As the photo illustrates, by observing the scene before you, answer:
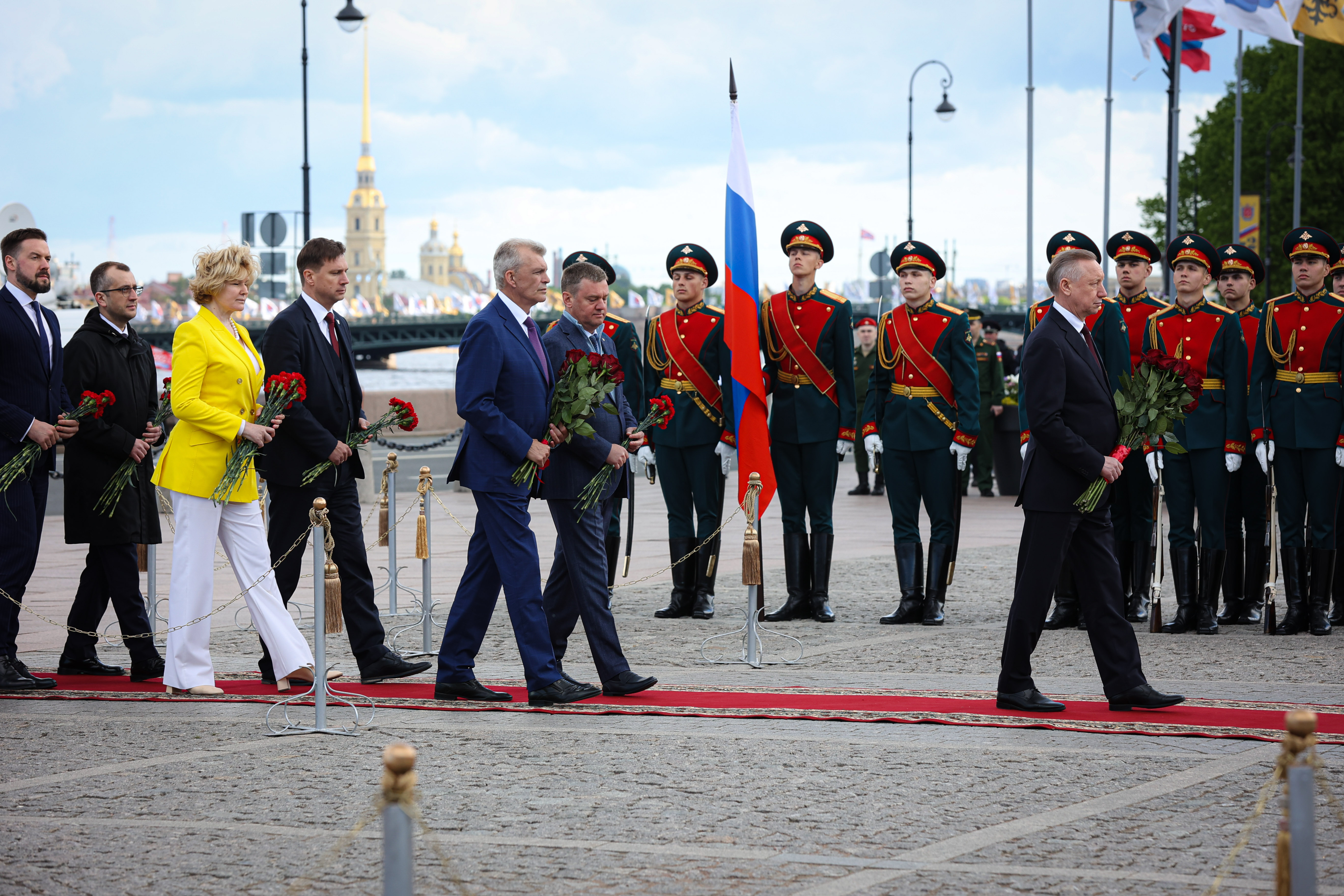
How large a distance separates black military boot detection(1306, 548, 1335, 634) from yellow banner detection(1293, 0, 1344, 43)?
13.1m

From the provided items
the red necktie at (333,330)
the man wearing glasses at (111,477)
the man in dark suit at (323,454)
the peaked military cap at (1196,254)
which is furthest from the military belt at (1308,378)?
the man wearing glasses at (111,477)

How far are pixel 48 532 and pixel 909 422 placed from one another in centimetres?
911

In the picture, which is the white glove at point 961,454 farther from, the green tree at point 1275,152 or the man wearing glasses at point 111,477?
the green tree at point 1275,152

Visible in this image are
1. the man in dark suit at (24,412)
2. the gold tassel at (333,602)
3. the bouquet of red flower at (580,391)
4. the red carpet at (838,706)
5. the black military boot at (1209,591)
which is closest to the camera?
the red carpet at (838,706)

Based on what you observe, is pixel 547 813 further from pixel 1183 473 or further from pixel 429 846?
pixel 1183 473

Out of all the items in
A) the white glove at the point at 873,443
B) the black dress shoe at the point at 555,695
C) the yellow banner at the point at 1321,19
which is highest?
the yellow banner at the point at 1321,19

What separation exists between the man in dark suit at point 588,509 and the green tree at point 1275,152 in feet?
141

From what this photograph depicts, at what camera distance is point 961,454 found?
30.3ft

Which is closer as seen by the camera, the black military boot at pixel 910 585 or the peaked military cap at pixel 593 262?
the peaked military cap at pixel 593 262

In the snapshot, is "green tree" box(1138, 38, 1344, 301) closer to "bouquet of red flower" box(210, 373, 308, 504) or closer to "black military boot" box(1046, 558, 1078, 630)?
"black military boot" box(1046, 558, 1078, 630)

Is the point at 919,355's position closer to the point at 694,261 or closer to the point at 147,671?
the point at 694,261

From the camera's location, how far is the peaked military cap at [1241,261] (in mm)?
9062

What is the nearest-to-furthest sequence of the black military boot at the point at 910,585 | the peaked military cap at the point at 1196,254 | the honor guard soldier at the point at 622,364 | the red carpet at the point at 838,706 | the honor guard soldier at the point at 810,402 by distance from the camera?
the red carpet at the point at 838,706
the peaked military cap at the point at 1196,254
the black military boot at the point at 910,585
the honor guard soldier at the point at 810,402
the honor guard soldier at the point at 622,364

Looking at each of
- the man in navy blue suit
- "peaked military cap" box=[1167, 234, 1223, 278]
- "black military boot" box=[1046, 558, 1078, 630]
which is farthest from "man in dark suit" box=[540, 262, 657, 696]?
"peaked military cap" box=[1167, 234, 1223, 278]
